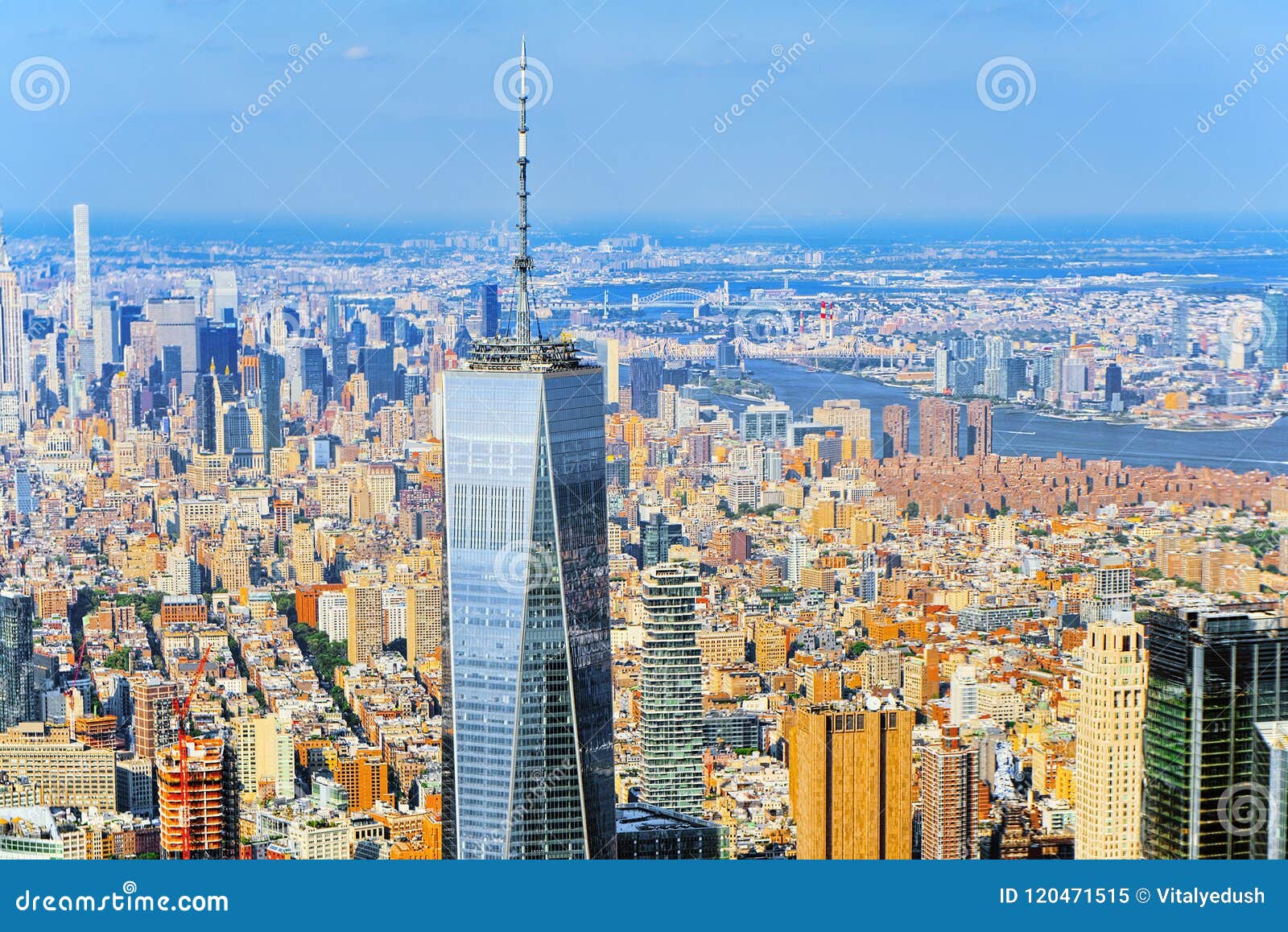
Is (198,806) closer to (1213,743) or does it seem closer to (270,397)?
(1213,743)

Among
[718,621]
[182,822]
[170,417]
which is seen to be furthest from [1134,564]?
[170,417]

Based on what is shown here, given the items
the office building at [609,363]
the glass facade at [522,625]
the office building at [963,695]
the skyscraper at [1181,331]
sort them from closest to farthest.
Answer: the glass facade at [522,625] < the office building at [963,695] < the office building at [609,363] < the skyscraper at [1181,331]

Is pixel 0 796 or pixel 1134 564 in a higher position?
pixel 1134 564

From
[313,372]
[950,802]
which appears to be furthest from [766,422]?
[950,802]

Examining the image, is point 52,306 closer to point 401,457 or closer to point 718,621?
point 401,457

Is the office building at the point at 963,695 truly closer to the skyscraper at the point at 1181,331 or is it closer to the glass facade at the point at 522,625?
the glass facade at the point at 522,625

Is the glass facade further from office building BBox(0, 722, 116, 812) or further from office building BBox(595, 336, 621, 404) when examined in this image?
office building BBox(0, 722, 116, 812)

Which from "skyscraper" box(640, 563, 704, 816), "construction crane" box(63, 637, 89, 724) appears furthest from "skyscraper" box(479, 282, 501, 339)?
"construction crane" box(63, 637, 89, 724)

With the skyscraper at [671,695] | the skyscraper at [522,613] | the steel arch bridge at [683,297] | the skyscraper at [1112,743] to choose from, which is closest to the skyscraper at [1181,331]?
the steel arch bridge at [683,297]
